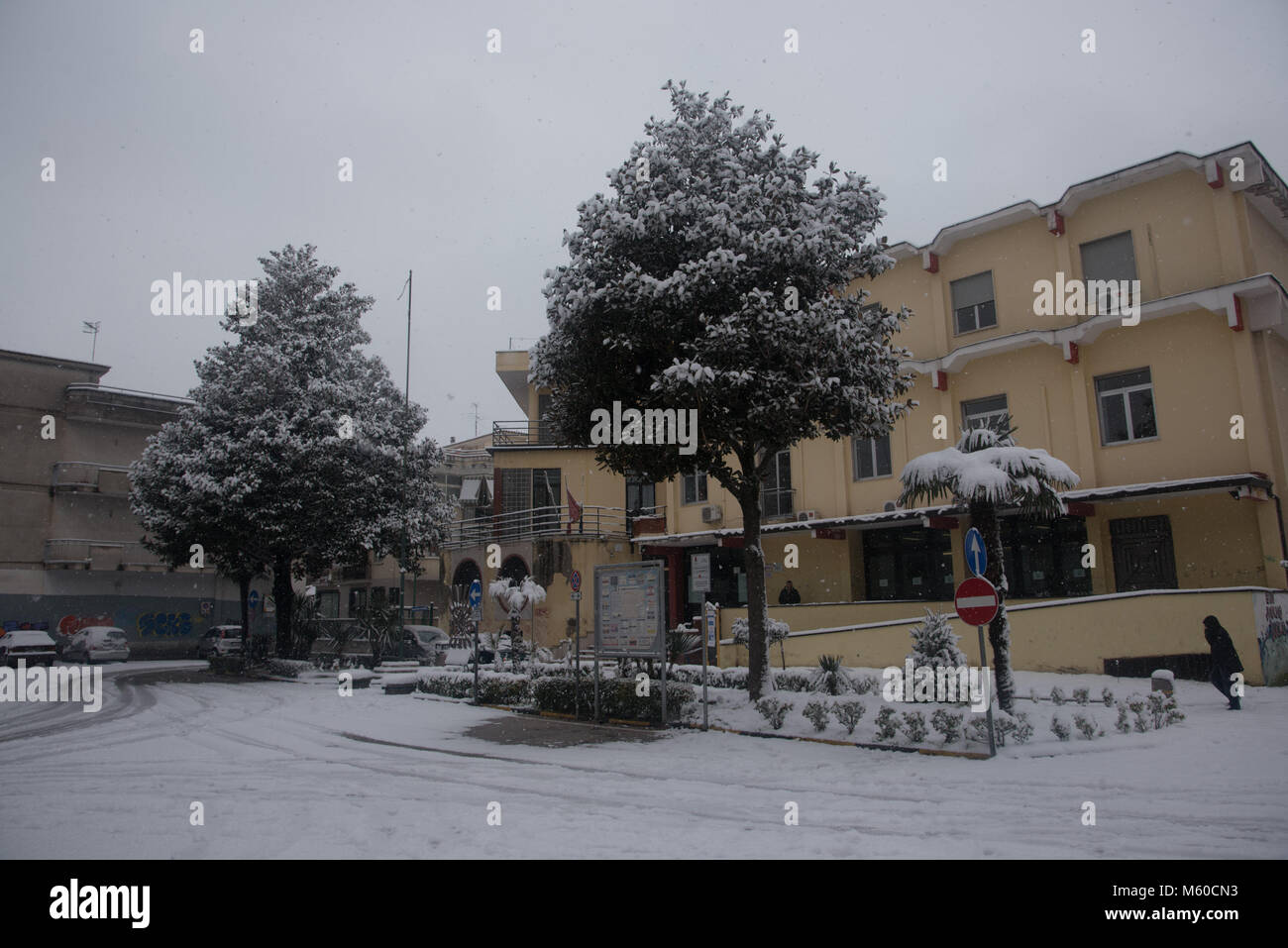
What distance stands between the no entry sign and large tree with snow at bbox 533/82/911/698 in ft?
11.9

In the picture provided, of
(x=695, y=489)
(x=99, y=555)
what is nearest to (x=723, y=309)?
(x=695, y=489)

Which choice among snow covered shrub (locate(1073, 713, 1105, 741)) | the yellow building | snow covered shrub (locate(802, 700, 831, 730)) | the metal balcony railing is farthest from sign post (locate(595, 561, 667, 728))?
the metal balcony railing

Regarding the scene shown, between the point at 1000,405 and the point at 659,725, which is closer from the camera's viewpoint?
the point at 659,725

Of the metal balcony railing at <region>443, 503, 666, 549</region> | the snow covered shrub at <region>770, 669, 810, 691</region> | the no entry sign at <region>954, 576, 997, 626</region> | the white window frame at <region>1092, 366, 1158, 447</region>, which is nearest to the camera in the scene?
the no entry sign at <region>954, 576, 997, 626</region>

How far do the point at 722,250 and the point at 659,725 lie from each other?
293 inches

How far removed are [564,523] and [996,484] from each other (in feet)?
71.9

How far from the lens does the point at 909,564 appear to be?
24.3 m

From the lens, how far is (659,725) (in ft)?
45.0

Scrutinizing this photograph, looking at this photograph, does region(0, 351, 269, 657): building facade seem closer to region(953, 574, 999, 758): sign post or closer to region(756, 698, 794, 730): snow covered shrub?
region(756, 698, 794, 730): snow covered shrub

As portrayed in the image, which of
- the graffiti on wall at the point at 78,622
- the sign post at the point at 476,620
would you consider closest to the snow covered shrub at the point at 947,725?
the sign post at the point at 476,620

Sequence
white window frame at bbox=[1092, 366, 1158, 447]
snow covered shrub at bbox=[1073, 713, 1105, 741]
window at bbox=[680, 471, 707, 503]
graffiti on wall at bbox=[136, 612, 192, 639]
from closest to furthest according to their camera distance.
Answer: snow covered shrub at bbox=[1073, 713, 1105, 741] < white window frame at bbox=[1092, 366, 1158, 447] < window at bbox=[680, 471, 707, 503] < graffiti on wall at bbox=[136, 612, 192, 639]

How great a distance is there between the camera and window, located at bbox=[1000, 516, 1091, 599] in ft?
68.7
